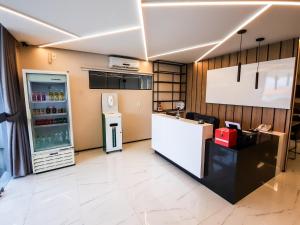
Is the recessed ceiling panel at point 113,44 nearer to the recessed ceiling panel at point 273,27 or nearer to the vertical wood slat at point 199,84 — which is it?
the recessed ceiling panel at point 273,27

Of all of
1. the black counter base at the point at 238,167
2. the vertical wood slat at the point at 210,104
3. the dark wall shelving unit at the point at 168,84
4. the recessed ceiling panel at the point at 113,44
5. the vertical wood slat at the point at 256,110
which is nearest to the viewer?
the black counter base at the point at 238,167

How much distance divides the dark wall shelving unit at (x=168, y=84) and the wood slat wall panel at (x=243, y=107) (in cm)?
32

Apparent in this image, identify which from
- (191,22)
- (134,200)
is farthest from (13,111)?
(191,22)

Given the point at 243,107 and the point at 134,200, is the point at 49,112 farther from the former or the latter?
the point at 243,107

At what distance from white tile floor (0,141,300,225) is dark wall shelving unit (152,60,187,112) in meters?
2.56

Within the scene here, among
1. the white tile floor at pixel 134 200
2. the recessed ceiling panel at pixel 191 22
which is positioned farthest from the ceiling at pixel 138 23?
the white tile floor at pixel 134 200

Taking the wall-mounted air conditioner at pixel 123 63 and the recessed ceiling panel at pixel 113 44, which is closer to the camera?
the recessed ceiling panel at pixel 113 44

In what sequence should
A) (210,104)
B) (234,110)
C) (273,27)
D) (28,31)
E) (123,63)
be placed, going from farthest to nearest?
(210,104) < (123,63) < (234,110) < (28,31) < (273,27)

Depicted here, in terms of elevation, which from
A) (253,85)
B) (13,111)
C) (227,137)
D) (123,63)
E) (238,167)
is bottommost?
(238,167)

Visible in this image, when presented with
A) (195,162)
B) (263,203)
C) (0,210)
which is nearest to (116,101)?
(195,162)

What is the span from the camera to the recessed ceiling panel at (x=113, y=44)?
2704 millimetres

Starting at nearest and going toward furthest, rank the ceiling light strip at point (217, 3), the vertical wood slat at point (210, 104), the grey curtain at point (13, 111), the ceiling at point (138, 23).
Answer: the ceiling light strip at point (217, 3) < the ceiling at point (138, 23) < the grey curtain at point (13, 111) < the vertical wood slat at point (210, 104)

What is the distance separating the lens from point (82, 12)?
6.22ft

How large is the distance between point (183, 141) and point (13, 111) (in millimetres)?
2919
